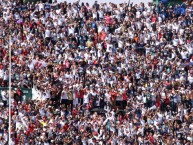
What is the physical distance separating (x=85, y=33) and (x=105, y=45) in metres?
1.96

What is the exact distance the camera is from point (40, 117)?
70312mm

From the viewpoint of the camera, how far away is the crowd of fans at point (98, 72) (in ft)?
229

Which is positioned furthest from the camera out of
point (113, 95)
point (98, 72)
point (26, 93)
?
point (98, 72)

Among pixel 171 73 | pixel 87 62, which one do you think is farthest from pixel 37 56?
pixel 171 73

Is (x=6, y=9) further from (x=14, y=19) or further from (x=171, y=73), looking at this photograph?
(x=171, y=73)

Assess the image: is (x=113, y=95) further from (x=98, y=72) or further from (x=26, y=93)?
(x=26, y=93)

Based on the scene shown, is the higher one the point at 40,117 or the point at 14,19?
the point at 14,19

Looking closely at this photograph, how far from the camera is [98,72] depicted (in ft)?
242

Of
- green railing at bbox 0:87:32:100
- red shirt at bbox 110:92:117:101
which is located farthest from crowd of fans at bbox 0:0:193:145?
green railing at bbox 0:87:32:100

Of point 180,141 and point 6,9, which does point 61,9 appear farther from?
point 180,141

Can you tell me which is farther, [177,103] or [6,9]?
[6,9]

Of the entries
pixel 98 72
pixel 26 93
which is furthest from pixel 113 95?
pixel 26 93

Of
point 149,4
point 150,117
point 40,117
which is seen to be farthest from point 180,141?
point 149,4

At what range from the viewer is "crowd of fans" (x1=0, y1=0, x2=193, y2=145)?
229 feet
